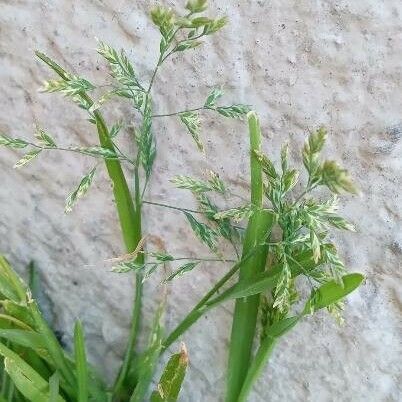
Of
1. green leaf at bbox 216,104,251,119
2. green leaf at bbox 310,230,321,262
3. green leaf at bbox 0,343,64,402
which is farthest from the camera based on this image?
green leaf at bbox 0,343,64,402

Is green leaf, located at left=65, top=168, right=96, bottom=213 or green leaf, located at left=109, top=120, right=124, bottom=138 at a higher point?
green leaf, located at left=109, top=120, right=124, bottom=138

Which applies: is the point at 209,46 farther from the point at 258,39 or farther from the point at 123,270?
the point at 123,270

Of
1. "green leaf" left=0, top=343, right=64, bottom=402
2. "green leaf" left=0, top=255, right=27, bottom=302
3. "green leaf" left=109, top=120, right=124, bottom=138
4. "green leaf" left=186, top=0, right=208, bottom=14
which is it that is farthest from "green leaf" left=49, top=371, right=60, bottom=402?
"green leaf" left=186, top=0, right=208, bottom=14

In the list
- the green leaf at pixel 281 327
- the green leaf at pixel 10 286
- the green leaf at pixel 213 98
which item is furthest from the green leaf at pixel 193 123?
the green leaf at pixel 10 286

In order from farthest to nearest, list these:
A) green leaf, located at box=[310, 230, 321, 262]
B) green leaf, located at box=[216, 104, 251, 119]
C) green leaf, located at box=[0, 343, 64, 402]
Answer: green leaf, located at box=[0, 343, 64, 402]
green leaf, located at box=[216, 104, 251, 119]
green leaf, located at box=[310, 230, 321, 262]

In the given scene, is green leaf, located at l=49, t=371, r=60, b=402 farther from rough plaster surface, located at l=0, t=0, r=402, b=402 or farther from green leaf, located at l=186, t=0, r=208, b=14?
green leaf, located at l=186, t=0, r=208, b=14
